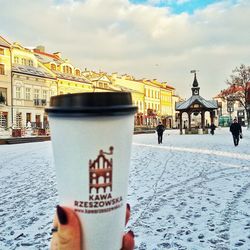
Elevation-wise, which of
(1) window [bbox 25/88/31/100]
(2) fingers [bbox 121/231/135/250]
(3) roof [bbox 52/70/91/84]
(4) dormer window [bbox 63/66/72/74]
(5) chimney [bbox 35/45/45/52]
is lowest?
(2) fingers [bbox 121/231/135/250]

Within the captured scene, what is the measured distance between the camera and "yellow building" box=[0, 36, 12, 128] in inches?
1363

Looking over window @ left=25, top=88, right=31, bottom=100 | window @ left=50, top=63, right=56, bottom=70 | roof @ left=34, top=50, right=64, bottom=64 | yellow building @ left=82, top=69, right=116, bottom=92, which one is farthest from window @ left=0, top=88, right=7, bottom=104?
yellow building @ left=82, top=69, right=116, bottom=92

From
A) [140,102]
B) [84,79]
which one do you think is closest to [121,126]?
[84,79]

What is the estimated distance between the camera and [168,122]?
252 feet

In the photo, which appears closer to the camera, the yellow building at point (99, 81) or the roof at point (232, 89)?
the roof at point (232, 89)

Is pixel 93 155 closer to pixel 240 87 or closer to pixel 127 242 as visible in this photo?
pixel 127 242

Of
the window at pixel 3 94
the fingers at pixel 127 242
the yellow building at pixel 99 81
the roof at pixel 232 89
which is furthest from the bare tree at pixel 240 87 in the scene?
the fingers at pixel 127 242

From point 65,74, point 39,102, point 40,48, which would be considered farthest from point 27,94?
point 40,48

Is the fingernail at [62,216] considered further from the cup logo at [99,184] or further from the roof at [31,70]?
the roof at [31,70]

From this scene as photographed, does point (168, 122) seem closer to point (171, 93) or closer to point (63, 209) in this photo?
point (171, 93)

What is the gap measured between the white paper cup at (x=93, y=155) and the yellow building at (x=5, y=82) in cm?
3559

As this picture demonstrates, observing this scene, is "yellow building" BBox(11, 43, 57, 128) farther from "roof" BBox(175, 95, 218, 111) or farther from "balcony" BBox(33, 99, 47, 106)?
"roof" BBox(175, 95, 218, 111)

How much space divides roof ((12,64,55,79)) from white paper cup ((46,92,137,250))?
37.6 meters

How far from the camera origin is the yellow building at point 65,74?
4251 cm
